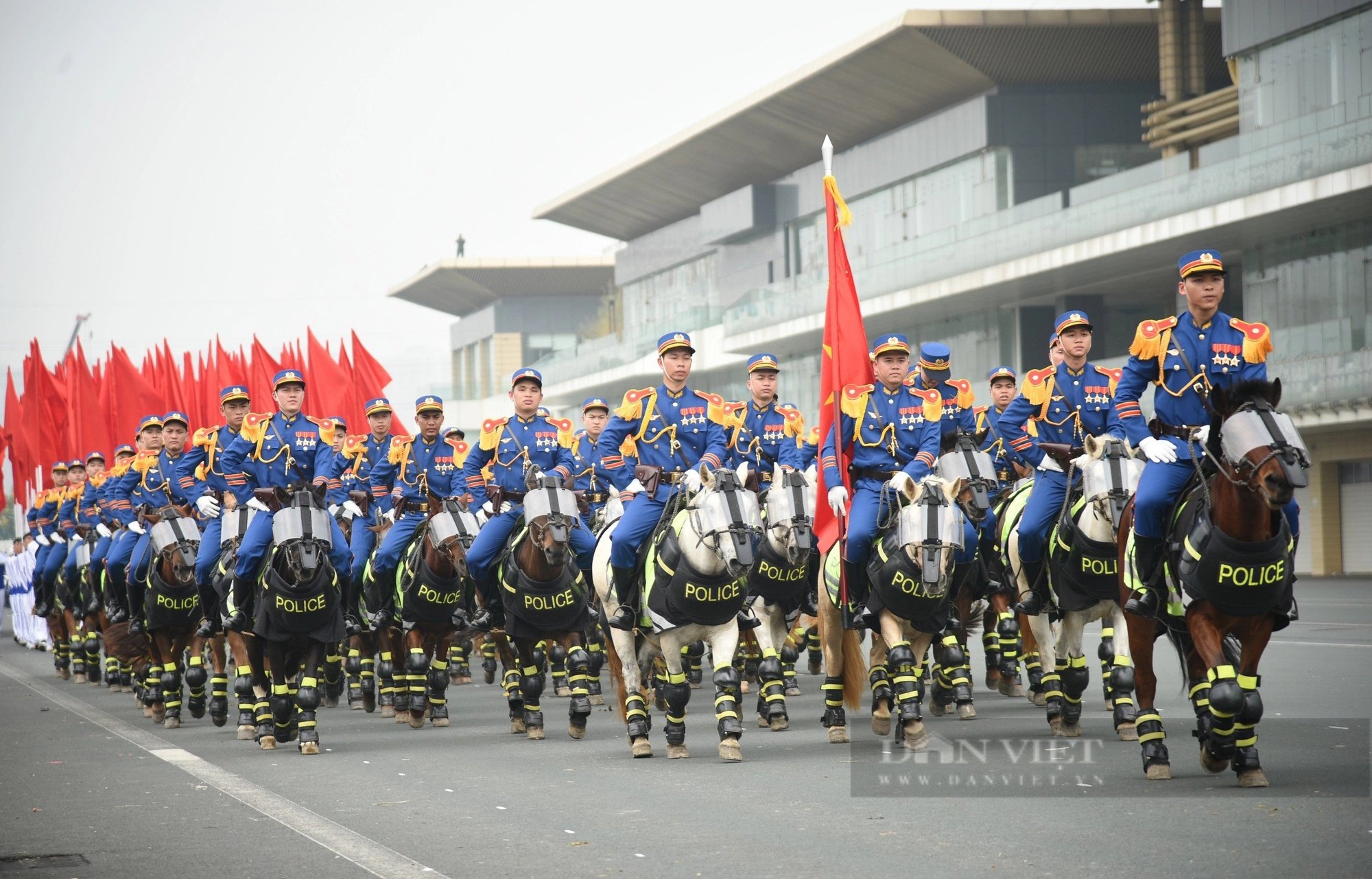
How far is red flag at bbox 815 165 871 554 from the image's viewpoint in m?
12.3

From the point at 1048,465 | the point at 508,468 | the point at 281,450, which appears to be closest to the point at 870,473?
the point at 1048,465

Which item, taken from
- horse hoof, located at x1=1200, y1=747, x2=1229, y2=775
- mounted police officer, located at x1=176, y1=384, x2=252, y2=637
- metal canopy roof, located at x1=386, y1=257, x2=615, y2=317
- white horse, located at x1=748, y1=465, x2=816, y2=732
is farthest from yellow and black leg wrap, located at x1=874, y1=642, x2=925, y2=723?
metal canopy roof, located at x1=386, y1=257, x2=615, y2=317

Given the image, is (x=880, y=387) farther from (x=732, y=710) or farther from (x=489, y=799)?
(x=489, y=799)

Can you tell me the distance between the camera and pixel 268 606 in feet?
40.5

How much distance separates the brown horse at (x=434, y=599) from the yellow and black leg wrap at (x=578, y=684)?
5.22 feet

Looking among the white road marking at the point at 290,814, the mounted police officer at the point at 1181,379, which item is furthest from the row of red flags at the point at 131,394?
the mounted police officer at the point at 1181,379

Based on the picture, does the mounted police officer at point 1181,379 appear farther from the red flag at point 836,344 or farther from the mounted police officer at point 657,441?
the mounted police officer at point 657,441

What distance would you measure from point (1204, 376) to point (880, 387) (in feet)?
10.5

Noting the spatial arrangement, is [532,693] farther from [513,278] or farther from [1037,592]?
[513,278]

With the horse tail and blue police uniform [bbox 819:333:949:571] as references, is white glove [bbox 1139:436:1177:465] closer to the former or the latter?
blue police uniform [bbox 819:333:949:571]

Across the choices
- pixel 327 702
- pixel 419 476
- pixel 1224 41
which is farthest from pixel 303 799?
pixel 1224 41

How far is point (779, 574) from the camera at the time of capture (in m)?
12.9

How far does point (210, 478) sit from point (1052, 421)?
6.79 meters

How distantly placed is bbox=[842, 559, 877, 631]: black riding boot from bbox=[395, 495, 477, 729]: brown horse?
12.5ft
